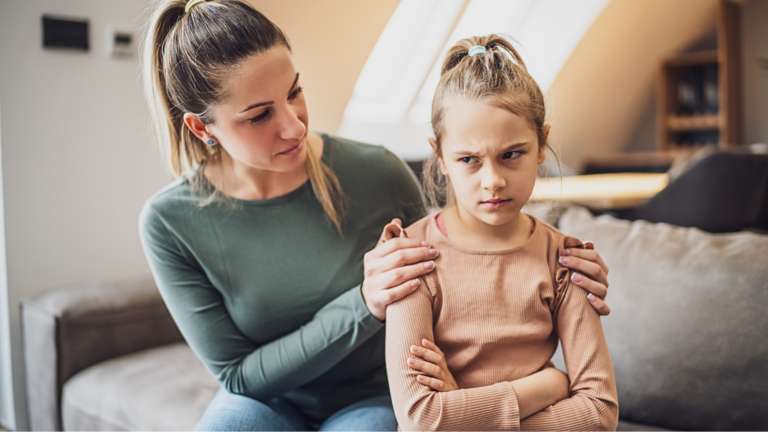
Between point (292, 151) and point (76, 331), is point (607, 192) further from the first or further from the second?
point (76, 331)

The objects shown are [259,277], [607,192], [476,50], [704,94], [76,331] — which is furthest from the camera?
[704,94]

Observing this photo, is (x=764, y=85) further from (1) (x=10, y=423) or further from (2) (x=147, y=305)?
(1) (x=10, y=423)

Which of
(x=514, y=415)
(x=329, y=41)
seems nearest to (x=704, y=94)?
(x=329, y=41)

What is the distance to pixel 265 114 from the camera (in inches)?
41.4

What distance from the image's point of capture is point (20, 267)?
1939mm

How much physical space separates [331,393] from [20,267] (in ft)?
4.47

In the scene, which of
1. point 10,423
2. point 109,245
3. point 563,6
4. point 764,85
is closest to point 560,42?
point 563,6

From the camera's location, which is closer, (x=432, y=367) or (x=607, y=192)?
(x=432, y=367)

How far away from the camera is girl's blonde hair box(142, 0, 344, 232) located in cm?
102

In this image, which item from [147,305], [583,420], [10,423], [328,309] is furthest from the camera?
[10,423]

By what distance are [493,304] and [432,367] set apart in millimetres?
141

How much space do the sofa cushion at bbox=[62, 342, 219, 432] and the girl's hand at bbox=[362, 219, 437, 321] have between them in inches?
27.7

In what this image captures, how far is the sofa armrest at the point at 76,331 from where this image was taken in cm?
169

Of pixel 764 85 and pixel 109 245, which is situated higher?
pixel 764 85
